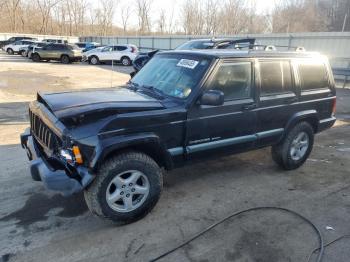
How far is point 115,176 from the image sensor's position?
3.43 meters

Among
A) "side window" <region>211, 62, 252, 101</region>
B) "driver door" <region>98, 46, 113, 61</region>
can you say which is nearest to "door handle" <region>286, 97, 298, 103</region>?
"side window" <region>211, 62, 252, 101</region>

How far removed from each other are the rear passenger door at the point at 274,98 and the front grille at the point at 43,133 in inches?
105

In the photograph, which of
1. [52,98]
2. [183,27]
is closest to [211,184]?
[52,98]

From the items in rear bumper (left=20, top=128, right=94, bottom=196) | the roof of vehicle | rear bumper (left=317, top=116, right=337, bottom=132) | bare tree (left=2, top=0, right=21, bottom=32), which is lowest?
rear bumper (left=20, top=128, right=94, bottom=196)

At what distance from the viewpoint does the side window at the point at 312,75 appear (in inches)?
202

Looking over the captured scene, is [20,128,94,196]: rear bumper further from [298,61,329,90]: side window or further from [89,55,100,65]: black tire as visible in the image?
[89,55,100,65]: black tire

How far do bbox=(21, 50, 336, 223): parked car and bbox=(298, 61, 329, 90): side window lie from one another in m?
0.02

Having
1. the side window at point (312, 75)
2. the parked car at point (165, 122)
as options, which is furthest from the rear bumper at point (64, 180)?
the side window at point (312, 75)

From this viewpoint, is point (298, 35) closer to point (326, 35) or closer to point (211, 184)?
point (326, 35)

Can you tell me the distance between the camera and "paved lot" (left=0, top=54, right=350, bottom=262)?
325 centimetres

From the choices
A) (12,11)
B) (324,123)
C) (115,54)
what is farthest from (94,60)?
(12,11)

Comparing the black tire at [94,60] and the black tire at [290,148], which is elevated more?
the black tire at [94,60]

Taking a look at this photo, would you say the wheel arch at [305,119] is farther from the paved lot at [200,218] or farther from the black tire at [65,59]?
the black tire at [65,59]

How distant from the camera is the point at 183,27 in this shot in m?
66.1
